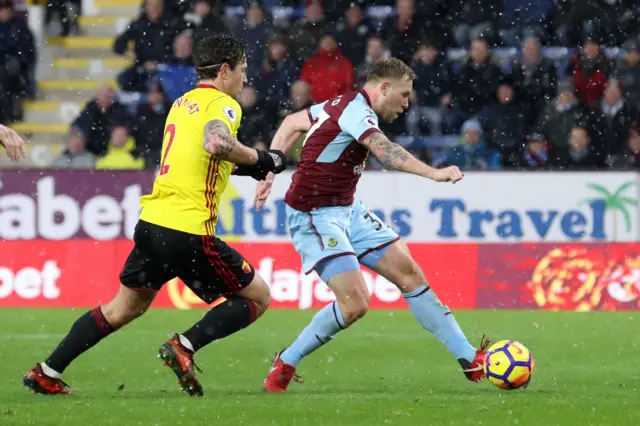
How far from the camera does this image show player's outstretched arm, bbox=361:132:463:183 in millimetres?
6703

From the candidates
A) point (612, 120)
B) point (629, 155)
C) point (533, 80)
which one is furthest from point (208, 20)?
point (629, 155)

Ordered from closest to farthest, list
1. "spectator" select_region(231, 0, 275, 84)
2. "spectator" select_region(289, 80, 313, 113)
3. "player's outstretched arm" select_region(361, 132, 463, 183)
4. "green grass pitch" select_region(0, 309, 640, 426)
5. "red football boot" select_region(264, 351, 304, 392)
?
"green grass pitch" select_region(0, 309, 640, 426) < "player's outstretched arm" select_region(361, 132, 463, 183) < "red football boot" select_region(264, 351, 304, 392) < "spectator" select_region(289, 80, 313, 113) < "spectator" select_region(231, 0, 275, 84)

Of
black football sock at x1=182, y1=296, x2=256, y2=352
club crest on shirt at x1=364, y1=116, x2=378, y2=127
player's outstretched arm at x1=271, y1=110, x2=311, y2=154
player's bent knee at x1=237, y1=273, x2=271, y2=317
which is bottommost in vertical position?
black football sock at x1=182, y1=296, x2=256, y2=352

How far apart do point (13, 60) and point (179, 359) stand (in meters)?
11.0

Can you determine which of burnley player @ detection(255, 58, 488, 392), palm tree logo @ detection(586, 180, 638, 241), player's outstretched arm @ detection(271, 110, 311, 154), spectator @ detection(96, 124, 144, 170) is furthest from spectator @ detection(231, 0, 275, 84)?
burnley player @ detection(255, 58, 488, 392)

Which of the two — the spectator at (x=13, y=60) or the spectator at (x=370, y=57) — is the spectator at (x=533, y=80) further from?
the spectator at (x=13, y=60)

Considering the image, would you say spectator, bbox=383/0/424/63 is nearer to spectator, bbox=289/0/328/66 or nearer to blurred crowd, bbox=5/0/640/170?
blurred crowd, bbox=5/0/640/170

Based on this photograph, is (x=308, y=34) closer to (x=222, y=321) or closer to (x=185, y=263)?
(x=222, y=321)

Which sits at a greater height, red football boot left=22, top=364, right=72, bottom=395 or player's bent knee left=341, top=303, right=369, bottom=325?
player's bent knee left=341, top=303, right=369, bottom=325

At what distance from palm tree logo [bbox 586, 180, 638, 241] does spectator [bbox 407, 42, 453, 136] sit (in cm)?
252

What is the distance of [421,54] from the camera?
50.8 feet

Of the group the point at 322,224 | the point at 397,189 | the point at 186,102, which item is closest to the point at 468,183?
the point at 397,189

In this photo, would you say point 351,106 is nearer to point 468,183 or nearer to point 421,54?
point 468,183

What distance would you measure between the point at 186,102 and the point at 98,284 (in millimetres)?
6395
